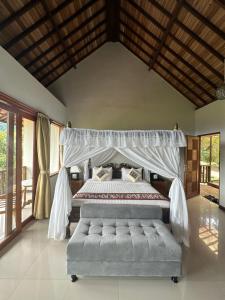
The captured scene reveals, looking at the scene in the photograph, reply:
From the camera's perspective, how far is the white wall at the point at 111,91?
22.4 ft

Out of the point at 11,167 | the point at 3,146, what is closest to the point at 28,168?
the point at 11,167

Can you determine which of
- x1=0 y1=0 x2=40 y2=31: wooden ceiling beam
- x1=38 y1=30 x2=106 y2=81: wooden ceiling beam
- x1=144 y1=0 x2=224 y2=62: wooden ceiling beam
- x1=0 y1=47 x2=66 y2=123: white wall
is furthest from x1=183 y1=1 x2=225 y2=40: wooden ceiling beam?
x1=0 y1=47 x2=66 y2=123: white wall

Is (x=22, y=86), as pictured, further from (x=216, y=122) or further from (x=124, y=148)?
(x=216, y=122)

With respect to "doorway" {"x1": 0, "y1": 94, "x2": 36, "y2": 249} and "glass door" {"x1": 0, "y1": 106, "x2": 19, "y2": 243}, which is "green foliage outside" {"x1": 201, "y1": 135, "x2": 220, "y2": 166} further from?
"glass door" {"x1": 0, "y1": 106, "x2": 19, "y2": 243}

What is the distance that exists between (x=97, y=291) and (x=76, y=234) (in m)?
0.66

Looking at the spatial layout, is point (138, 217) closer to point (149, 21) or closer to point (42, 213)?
point (42, 213)

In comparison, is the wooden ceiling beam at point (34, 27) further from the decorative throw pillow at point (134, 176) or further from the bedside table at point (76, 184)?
the decorative throw pillow at point (134, 176)

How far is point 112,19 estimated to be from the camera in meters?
5.56

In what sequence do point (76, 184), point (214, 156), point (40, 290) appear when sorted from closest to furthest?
point (40, 290) → point (76, 184) → point (214, 156)

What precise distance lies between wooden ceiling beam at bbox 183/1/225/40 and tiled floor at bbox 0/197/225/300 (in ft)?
11.9

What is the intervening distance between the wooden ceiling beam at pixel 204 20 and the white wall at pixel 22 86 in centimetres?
311

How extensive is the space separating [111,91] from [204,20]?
11.7 feet

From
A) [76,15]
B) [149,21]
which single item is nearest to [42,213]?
[76,15]

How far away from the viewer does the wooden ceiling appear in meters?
3.62
